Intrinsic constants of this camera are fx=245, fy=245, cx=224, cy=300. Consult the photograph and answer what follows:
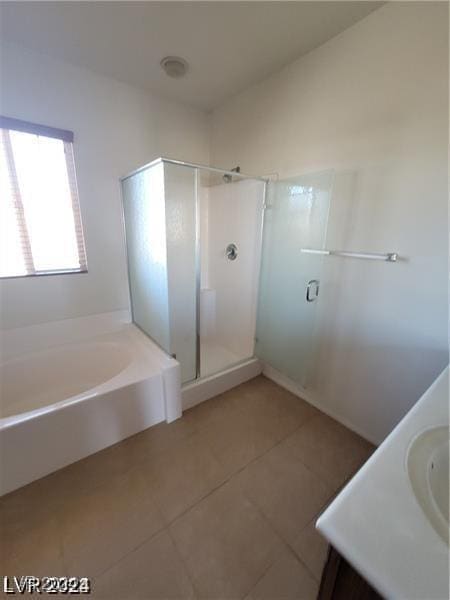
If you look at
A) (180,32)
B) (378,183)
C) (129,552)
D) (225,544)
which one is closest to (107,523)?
(129,552)

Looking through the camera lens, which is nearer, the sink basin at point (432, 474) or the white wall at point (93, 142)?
the sink basin at point (432, 474)

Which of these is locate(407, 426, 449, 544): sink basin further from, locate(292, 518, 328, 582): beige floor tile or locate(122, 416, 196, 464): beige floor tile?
locate(122, 416, 196, 464): beige floor tile

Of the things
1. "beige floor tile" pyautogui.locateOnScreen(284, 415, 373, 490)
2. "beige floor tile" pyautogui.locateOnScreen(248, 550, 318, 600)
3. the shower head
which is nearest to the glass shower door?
"beige floor tile" pyautogui.locateOnScreen(284, 415, 373, 490)

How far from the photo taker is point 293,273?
6.36 ft

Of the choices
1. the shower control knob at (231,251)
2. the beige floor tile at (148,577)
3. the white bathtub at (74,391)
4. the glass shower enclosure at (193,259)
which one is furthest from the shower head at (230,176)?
the beige floor tile at (148,577)

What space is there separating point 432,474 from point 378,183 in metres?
1.40

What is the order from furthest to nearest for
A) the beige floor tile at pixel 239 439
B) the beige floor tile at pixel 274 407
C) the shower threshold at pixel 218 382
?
the shower threshold at pixel 218 382
the beige floor tile at pixel 274 407
the beige floor tile at pixel 239 439

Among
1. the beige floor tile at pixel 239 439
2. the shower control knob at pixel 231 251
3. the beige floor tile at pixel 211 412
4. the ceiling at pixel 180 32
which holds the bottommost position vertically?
the beige floor tile at pixel 239 439

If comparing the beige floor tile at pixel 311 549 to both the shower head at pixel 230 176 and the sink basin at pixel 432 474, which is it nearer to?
the sink basin at pixel 432 474

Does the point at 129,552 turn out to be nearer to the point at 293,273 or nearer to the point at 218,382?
the point at 218,382

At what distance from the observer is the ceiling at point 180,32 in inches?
50.4

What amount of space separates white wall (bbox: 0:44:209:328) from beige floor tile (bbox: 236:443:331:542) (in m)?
1.75

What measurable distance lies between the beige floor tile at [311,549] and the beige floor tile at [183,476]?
0.45 metres

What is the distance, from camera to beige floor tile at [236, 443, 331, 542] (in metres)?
1.20
